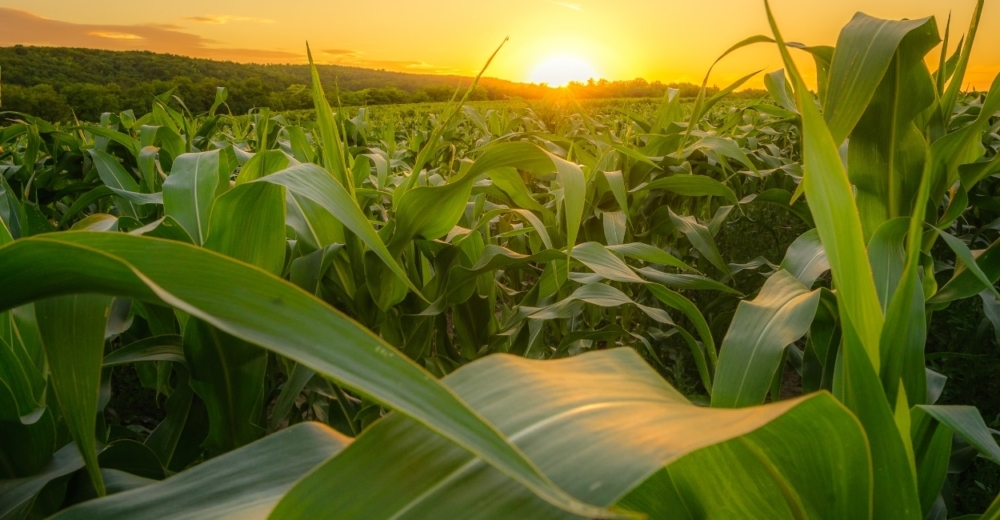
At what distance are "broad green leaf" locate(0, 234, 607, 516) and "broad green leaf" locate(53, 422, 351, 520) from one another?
4.1 inches

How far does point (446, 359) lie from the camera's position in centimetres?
120

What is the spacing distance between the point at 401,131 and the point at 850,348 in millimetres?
5070

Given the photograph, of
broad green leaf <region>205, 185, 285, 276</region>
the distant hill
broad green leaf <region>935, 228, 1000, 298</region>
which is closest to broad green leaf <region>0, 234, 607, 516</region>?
broad green leaf <region>205, 185, 285, 276</region>

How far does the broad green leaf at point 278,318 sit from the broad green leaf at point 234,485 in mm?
105

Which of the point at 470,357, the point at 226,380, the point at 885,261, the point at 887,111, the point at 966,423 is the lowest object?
the point at 470,357

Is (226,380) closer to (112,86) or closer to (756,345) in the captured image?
(756,345)

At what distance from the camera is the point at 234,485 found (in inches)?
13.9

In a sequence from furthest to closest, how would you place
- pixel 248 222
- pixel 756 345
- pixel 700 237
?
pixel 700 237, pixel 248 222, pixel 756 345

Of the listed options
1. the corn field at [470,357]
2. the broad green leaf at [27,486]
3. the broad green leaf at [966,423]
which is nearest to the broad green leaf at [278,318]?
the corn field at [470,357]

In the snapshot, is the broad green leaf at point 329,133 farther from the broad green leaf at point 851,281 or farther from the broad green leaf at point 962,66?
the broad green leaf at point 962,66

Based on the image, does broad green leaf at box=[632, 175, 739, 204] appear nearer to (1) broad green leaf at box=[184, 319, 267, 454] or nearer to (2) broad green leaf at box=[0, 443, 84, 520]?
(1) broad green leaf at box=[184, 319, 267, 454]

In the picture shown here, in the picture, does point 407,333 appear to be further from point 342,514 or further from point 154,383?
point 342,514

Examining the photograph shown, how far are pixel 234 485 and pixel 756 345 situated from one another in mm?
479

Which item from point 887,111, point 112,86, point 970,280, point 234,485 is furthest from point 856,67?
point 112,86
